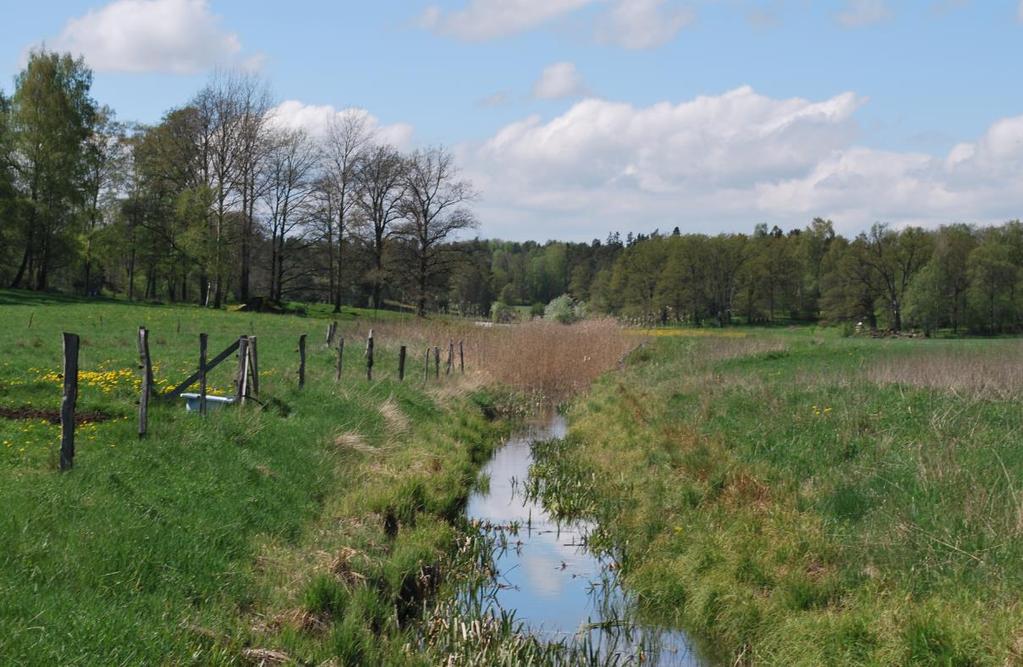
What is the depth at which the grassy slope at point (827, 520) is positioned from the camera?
7.75 m

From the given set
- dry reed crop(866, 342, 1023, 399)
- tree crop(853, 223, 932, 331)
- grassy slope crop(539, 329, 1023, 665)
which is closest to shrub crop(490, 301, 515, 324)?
dry reed crop(866, 342, 1023, 399)

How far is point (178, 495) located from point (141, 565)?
1933 millimetres

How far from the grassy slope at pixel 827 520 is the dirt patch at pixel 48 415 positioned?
7061mm

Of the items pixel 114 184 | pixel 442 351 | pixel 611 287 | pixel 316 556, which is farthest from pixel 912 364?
pixel 611 287

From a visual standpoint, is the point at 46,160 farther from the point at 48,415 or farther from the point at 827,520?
the point at 827,520

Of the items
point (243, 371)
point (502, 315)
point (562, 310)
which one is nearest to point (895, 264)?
point (562, 310)

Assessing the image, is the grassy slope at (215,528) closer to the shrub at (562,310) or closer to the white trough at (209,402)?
the white trough at (209,402)

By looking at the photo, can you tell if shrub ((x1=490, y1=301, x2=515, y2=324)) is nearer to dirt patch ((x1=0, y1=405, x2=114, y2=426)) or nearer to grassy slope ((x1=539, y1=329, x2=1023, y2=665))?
grassy slope ((x1=539, y1=329, x2=1023, y2=665))

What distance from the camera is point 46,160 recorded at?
48344 mm

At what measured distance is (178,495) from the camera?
379 inches

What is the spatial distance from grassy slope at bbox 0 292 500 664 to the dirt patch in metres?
0.27

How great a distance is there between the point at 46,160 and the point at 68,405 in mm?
45030

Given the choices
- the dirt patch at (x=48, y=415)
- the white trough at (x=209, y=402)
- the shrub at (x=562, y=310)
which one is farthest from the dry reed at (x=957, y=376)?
the shrub at (x=562, y=310)

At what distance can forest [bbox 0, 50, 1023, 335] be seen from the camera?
1959 inches
